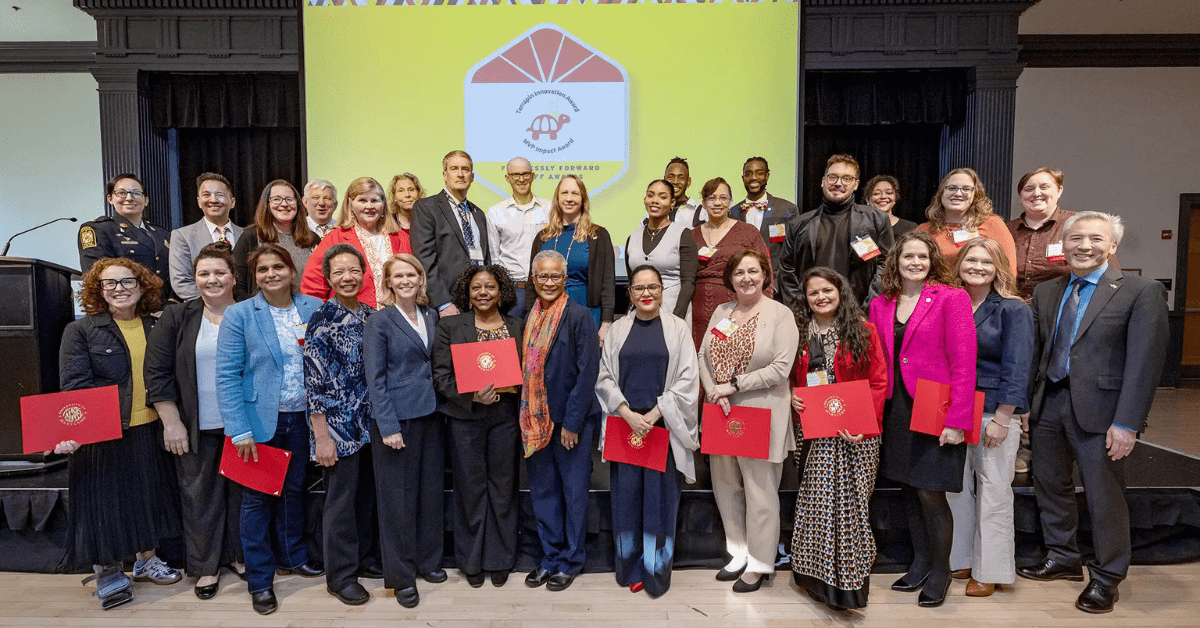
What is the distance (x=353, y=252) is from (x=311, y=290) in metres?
0.57

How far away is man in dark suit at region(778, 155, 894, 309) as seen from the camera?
3.28m

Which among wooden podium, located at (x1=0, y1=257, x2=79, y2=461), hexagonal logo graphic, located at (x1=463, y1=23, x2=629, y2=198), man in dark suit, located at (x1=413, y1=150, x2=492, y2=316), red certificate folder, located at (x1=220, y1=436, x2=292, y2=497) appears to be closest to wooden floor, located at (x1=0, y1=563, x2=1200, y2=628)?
red certificate folder, located at (x1=220, y1=436, x2=292, y2=497)

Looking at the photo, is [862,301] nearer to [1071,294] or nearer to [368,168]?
[1071,294]

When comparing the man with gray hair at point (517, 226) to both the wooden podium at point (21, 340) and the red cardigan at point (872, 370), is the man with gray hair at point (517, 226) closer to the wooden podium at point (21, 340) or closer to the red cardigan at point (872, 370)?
the red cardigan at point (872, 370)

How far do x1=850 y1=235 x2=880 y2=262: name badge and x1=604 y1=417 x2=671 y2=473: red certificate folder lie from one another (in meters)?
1.48

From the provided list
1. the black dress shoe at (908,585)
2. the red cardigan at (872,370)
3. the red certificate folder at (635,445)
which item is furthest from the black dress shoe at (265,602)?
the black dress shoe at (908,585)

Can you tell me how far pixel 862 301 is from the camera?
3.43 m

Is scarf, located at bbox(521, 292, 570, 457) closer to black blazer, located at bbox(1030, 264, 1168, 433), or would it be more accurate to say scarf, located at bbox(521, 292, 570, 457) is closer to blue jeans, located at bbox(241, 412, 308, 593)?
blue jeans, located at bbox(241, 412, 308, 593)

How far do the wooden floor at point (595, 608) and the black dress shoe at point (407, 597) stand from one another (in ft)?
0.10

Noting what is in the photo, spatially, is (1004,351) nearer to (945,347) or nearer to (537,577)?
(945,347)

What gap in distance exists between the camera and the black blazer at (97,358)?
103 inches

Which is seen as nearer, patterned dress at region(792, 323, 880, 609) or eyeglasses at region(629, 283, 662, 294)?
patterned dress at region(792, 323, 880, 609)

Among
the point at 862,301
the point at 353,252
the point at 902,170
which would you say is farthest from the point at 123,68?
the point at 902,170

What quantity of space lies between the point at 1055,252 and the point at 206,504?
4513 mm
